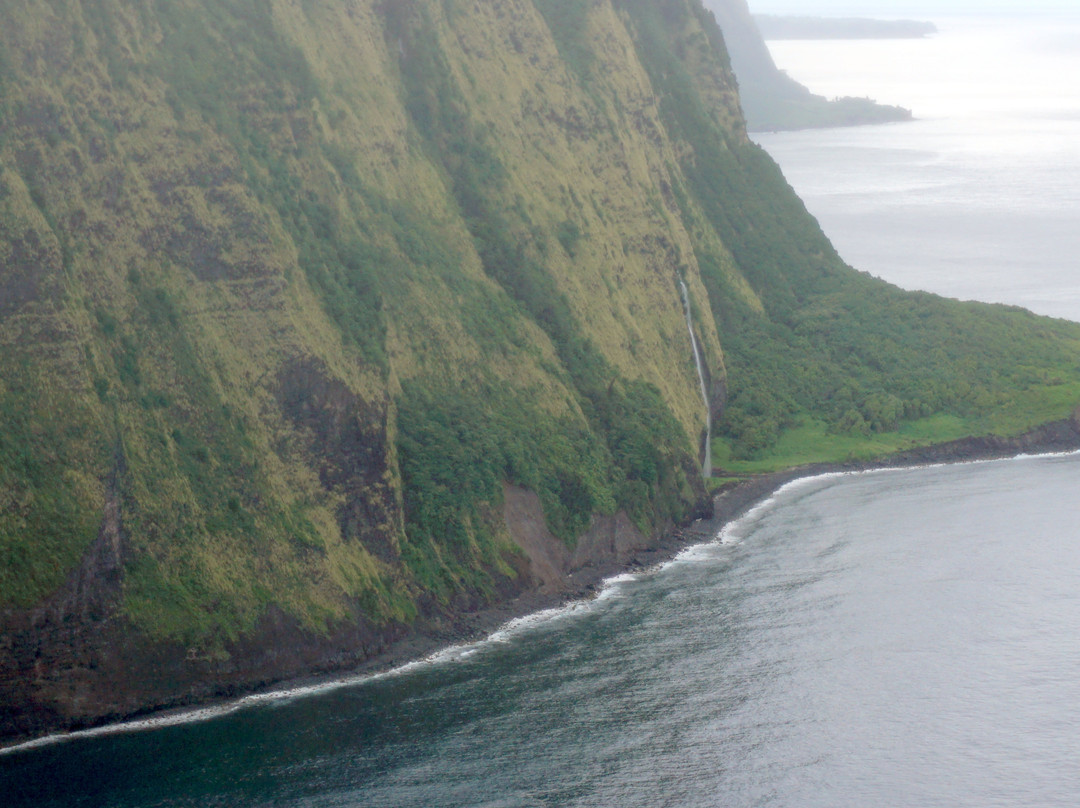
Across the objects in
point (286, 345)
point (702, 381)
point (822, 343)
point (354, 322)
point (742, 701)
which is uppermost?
point (354, 322)

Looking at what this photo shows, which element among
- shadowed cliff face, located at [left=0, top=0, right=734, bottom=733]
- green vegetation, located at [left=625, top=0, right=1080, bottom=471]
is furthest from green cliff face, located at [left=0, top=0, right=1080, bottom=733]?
green vegetation, located at [left=625, top=0, right=1080, bottom=471]

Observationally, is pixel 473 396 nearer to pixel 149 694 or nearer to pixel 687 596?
pixel 687 596

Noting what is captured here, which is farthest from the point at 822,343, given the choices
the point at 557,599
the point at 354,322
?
the point at 354,322

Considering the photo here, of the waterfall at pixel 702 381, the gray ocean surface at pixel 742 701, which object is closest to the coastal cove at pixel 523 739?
the gray ocean surface at pixel 742 701

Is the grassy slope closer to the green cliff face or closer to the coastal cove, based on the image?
the green cliff face

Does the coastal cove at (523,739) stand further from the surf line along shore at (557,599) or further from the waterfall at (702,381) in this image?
the waterfall at (702,381)

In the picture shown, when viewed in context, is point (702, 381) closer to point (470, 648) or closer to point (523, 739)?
point (470, 648)
